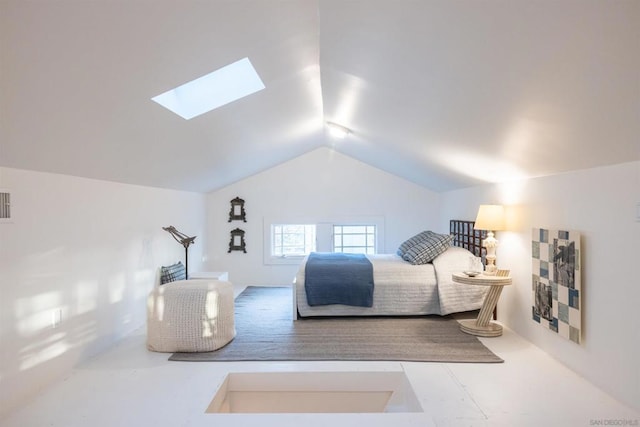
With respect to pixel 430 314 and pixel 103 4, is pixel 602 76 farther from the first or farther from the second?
pixel 430 314

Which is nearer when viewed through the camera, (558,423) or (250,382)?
(558,423)

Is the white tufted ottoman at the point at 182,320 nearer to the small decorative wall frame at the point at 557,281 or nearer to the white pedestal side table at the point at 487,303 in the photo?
the white pedestal side table at the point at 487,303

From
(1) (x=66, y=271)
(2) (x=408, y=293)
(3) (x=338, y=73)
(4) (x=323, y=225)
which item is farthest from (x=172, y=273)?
(3) (x=338, y=73)

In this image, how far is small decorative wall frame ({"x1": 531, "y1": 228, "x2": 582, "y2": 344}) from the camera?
9.37 feet

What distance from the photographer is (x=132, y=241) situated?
4023 millimetres

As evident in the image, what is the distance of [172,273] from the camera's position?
4.82 meters

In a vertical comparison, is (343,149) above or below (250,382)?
above

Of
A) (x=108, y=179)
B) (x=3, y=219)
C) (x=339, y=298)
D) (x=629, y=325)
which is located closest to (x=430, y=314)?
(x=339, y=298)

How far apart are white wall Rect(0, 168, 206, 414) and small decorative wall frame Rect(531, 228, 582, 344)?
369cm

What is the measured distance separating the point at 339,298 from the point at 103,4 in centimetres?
341

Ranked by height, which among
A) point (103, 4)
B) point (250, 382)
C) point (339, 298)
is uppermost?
point (103, 4)

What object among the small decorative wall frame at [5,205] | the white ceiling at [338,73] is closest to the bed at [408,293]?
the white ceiling at [338,73]

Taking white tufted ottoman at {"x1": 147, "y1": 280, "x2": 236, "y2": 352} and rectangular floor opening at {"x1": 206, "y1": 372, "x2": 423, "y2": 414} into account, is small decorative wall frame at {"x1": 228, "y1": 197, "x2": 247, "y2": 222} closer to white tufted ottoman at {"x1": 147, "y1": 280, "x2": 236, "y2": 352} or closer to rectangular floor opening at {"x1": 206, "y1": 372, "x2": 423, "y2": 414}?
white tufted ottoman at {"x1": 147, "y1": 280, "x2": 236, "y2": 352}

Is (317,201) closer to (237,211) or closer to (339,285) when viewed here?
(237,211)
